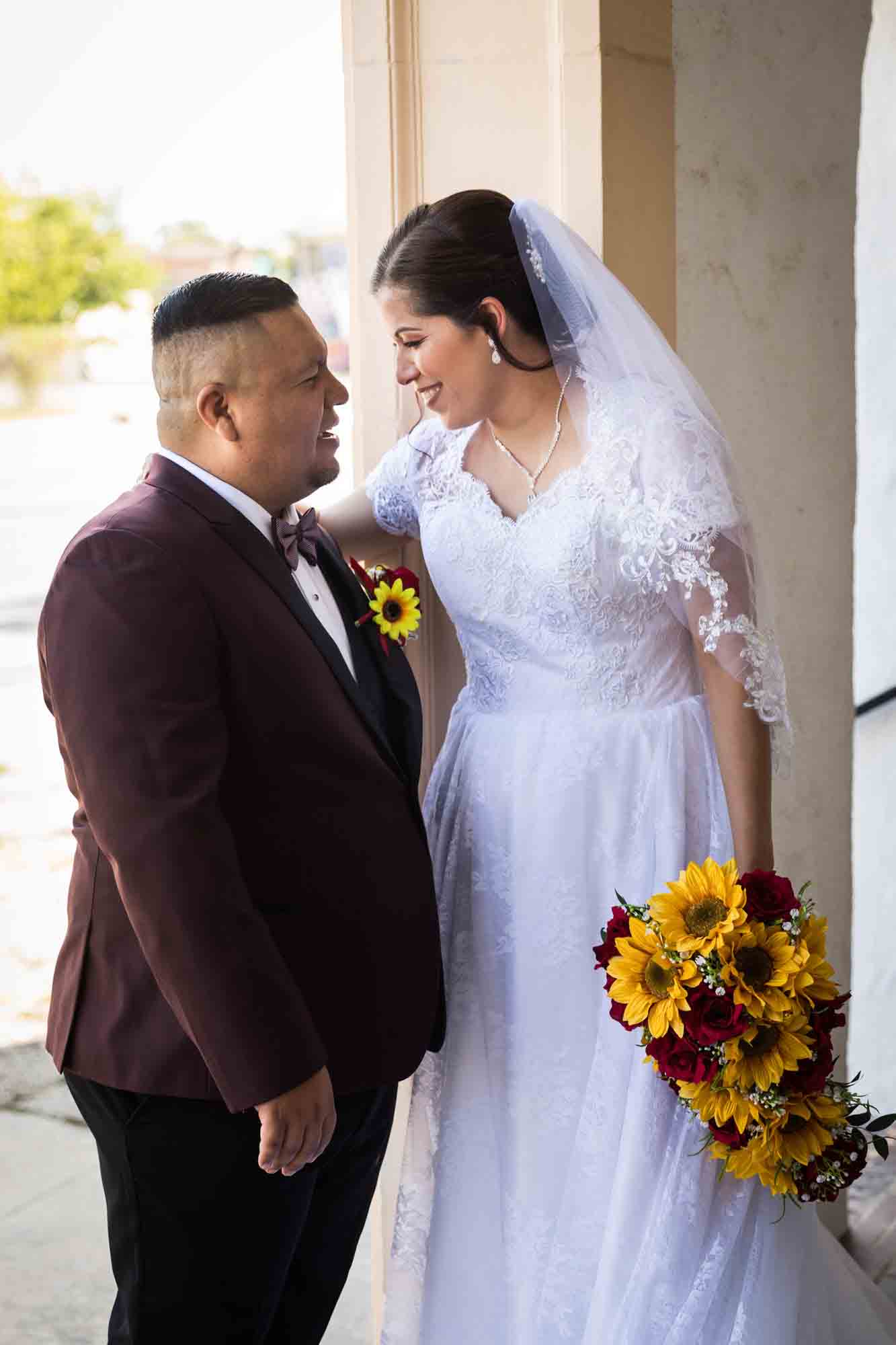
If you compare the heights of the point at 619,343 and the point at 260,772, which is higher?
the point at 619,343

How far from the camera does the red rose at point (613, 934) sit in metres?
1.87

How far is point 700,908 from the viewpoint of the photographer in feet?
5.98

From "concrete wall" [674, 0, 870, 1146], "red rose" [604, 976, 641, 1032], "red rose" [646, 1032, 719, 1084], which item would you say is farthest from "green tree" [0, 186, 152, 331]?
"red rose" [646, 1032, 719, 1084]

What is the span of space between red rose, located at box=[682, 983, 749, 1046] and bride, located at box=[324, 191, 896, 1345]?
0.25m

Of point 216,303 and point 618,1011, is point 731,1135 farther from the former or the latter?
point 216,303

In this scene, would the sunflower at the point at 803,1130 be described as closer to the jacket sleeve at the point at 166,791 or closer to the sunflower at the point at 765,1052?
the sunflower at the point at 765,1052

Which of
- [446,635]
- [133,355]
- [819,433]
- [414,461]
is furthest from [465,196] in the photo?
[133,355]

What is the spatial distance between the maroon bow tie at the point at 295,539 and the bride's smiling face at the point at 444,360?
0.89 feet

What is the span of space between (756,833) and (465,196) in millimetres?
1008

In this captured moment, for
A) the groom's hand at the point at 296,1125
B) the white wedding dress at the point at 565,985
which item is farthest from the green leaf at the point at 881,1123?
the groom's hand at the point at 296,1125

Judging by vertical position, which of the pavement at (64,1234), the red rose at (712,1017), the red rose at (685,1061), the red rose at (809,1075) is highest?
the red rose at (712,1017)

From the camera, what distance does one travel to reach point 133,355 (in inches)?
1620

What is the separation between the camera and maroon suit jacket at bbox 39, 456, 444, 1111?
1.50 meters

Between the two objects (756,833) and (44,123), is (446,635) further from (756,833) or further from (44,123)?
(44,123)
